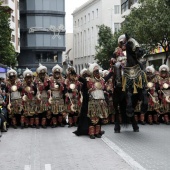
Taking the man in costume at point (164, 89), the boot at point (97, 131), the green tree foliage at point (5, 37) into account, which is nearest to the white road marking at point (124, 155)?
the boot at point (97, 131)

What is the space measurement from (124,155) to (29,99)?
590 cm

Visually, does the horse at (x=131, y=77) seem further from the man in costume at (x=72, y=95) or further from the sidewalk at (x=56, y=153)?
the man in costume at (x=72, y=95)

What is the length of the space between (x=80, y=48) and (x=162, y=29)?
61005 millimetres

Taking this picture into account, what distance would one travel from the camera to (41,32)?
6500 cm

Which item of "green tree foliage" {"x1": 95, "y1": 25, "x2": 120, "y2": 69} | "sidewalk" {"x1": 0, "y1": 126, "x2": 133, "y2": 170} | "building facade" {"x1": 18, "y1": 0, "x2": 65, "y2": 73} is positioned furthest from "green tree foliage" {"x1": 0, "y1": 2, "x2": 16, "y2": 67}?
"building facade" {"x1": 18, "y1": 0, "x2": 65, "y2": 73}

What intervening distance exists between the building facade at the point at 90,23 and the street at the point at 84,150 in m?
53.5

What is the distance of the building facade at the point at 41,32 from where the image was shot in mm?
64625

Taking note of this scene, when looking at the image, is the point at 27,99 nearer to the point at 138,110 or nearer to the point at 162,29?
the point at 138,110

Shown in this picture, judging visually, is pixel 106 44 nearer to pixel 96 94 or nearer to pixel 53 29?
pixel 53 29

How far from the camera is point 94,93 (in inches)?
456

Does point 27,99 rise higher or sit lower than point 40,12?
lower

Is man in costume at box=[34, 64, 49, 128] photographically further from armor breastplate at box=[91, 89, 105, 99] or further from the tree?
the tree

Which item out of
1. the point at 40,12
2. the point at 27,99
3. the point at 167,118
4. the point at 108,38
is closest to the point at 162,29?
the point at 167,118

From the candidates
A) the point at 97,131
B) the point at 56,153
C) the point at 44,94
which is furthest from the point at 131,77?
the point at 44,94
